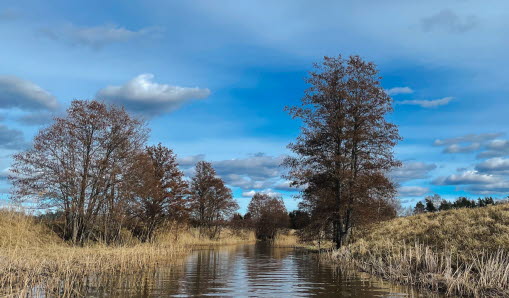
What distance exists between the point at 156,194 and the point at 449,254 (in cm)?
2512

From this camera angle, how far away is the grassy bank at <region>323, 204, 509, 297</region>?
12398 mm

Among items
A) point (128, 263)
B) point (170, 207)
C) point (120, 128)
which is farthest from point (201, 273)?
point (170, 207)

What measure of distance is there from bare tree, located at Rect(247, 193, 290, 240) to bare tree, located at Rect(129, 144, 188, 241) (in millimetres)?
27421

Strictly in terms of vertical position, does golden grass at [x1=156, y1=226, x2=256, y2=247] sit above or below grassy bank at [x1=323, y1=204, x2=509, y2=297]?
below

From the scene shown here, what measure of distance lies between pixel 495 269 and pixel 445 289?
5.77 feet

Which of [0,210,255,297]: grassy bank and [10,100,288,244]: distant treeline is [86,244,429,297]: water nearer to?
[0,210,255,297]: grassy bank

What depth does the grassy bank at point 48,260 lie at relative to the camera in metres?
11.6

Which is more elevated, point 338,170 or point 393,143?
point 393,143

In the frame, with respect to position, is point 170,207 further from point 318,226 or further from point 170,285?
point 170,285

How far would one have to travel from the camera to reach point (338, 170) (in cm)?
2744

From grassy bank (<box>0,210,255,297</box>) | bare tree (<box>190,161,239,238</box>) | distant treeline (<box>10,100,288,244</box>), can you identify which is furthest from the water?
bare tree (<box>190,161,239,238</box>)

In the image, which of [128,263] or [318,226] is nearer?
[128,263]

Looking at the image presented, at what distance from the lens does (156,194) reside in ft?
112

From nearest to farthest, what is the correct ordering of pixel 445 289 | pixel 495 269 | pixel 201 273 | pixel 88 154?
pixel 495 269, pixel 445 289, pixel 201 273, pixel 88 154
